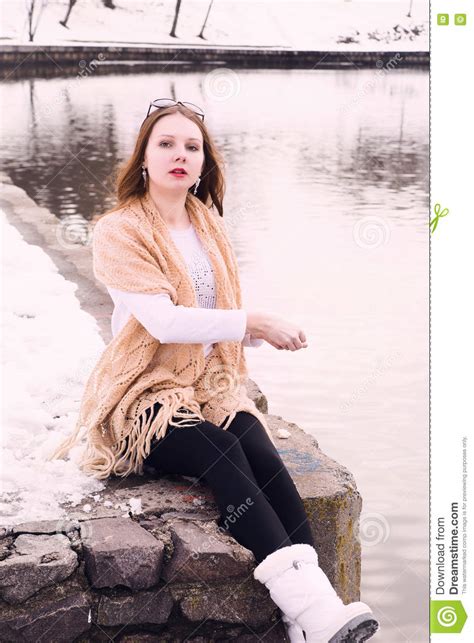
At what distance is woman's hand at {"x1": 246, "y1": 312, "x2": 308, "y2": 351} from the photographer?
209 cm

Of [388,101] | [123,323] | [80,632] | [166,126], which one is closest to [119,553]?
[80,632]

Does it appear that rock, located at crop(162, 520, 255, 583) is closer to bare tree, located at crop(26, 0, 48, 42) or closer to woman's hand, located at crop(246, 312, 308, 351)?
woman's hand, located at crop(246, 312, 308, 351)

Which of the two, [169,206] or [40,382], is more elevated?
[169,206]

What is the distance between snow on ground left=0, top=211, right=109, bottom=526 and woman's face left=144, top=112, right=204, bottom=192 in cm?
67

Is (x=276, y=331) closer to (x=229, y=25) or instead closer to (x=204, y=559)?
(x=204, y=559)

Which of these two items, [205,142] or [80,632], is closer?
[80,632]

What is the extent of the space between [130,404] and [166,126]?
2.02 ft

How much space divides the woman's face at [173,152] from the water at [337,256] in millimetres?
1325

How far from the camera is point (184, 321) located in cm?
207

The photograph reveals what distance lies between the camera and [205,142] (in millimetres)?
2287

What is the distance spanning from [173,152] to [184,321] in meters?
0.39

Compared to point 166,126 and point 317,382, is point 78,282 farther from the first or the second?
point 166,126
